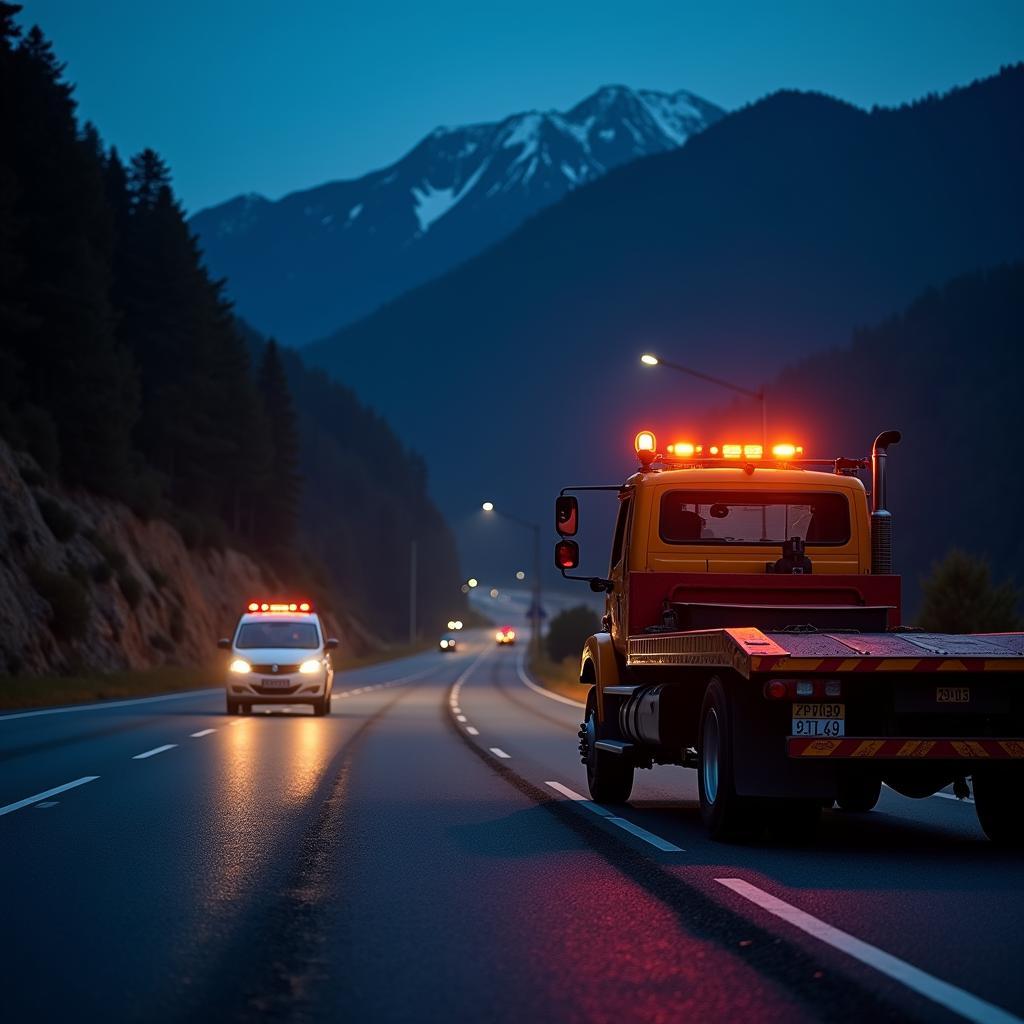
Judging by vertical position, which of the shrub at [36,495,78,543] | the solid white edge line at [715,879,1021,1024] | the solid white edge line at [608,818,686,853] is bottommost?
the solid white edge line at [608,818,686,853]

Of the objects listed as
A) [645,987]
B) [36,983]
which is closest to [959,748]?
[645,987]

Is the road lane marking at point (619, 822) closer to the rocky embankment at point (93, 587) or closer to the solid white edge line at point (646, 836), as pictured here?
the solid white edge line at point (646, 836)

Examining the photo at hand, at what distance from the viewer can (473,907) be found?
8.30m

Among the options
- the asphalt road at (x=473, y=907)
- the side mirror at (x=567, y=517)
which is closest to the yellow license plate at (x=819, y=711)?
the asphalt road at (x=473, y=907)

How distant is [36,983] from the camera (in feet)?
21.1

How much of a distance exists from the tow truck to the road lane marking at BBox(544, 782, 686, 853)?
0.32 m

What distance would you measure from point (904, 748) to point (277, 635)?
21972 mm

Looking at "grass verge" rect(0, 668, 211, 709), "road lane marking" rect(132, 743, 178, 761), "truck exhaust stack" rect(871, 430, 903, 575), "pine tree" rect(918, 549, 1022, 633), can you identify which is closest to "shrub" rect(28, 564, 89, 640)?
"grass verge" rect(0, 668, 211, 709)

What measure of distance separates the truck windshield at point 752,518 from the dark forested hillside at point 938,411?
110 meters

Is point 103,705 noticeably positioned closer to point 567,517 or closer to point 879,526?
point 567,517

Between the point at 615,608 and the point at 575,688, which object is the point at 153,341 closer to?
the point at 575,688

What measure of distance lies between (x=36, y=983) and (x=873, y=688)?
→ 19.0 ft

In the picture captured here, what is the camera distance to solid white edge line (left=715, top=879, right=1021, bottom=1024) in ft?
19.3

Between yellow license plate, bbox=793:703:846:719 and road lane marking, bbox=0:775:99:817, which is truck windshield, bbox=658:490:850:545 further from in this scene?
road lane marking, bbox=0:775:99:817
